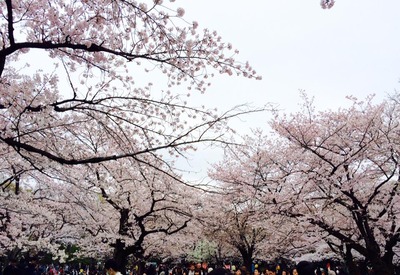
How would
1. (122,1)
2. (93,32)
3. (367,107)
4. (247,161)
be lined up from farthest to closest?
(247,161) → (367,107) → (93,32) → (122,1)

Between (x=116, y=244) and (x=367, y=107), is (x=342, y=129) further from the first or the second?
(x=116, y=244)

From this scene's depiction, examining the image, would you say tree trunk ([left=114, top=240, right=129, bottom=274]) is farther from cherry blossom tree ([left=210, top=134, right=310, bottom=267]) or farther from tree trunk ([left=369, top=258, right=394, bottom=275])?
tree trunk ([left=369, top=258, right=394, bottom=275])

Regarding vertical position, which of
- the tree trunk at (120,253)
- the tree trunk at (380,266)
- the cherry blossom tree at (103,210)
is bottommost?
the tree trunk at (380,266)

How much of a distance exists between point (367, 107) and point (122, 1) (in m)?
9.81

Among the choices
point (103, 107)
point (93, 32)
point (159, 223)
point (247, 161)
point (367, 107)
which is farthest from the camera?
point (159, 223)

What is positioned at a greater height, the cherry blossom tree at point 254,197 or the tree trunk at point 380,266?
the cherry blossom tree at point 254,197

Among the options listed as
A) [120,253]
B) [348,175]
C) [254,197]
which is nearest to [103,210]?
[120,253]

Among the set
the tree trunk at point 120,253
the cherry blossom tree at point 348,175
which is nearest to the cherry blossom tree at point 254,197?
the cherry blossom tree at point 348,175

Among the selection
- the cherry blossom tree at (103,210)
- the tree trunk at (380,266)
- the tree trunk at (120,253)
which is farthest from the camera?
the tree trunk at (120,253)

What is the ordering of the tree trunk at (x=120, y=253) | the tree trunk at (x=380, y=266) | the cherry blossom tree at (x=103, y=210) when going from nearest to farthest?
the tree trunk at (x=380, y=266) < the cherry blossom tree at (x=103, y=210) < the tree trunk at (x=120, y=253)

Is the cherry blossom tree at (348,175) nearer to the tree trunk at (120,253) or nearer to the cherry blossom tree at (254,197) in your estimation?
the cherry blossom tree at (254,197)

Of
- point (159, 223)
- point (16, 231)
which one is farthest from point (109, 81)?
point (159, 223)

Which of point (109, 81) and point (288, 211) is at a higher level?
point (109, 81)

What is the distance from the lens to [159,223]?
1834 centimetres
